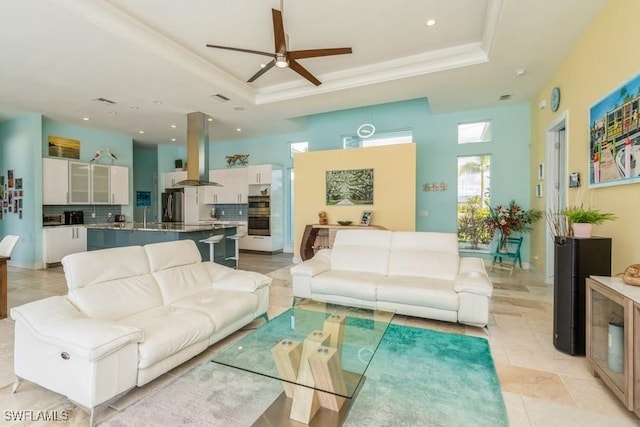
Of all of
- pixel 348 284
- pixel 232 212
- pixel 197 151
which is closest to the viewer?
pixel 348 284

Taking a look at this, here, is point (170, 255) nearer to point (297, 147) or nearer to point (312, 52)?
point (312, 52)

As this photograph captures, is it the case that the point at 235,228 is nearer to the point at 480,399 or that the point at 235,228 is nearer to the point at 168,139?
the point at 168,139

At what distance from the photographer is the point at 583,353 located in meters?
2.57

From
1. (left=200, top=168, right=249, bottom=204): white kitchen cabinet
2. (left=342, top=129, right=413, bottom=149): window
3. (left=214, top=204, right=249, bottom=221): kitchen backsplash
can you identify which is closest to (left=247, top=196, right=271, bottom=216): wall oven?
(left=200, top=168, right=249, bottom=204): white kitchen cabinet

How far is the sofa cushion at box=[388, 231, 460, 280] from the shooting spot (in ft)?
11.9

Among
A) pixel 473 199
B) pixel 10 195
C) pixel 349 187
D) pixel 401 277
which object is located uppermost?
pixel 349 187

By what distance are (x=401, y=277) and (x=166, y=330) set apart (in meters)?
2.52

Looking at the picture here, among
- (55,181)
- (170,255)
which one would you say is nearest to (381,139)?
(170,255)

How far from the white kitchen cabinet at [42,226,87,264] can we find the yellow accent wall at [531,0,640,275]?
8825mm

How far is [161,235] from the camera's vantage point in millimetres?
4926

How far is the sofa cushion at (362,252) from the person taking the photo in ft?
13.0

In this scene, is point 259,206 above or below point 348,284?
above

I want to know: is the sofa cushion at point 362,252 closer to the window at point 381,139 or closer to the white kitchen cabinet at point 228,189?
the window at point 381,139

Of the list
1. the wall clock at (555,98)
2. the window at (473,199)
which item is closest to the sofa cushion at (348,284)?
the wall clock at (555,98)
